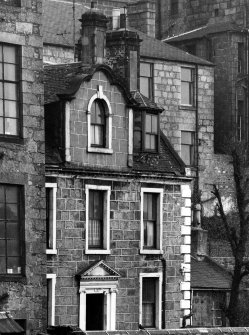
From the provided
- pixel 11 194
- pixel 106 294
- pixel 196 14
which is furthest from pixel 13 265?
pixel 196 14

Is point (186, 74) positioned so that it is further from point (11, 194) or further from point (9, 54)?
point (11, 194)

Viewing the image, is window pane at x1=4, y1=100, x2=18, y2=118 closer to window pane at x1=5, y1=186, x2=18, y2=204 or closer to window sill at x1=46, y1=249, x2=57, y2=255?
window pane at x1=5, y1=186, x2=18, y2=204

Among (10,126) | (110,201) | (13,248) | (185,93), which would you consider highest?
(185,93)

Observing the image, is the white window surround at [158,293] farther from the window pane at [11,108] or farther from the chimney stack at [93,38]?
the window pane at [11,108]

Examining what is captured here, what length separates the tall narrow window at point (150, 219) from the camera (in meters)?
55.0

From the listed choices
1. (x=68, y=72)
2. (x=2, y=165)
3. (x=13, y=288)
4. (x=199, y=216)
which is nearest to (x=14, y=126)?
(x=2, y=165)

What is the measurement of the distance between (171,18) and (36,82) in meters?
43.3

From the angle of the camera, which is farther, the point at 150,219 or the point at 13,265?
the point at 150,219

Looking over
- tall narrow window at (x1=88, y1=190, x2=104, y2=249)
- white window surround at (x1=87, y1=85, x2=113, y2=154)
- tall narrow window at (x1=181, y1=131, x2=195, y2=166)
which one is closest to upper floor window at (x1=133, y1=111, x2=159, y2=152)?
white window surround at (x1=87, y1=85, x2=113, y2=154)

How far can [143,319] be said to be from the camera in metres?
54.6

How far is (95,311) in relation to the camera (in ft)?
174

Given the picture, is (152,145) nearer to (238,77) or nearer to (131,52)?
(131,52)

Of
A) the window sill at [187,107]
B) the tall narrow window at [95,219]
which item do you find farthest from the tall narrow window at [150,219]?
the window sill at [187,107]

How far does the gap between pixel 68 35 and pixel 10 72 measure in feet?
96.7
